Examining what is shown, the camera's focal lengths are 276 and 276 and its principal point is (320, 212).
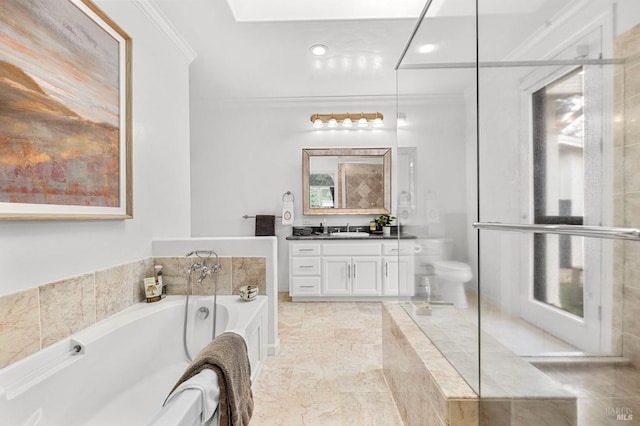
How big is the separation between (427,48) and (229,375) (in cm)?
197

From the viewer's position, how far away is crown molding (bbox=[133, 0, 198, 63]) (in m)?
1.90

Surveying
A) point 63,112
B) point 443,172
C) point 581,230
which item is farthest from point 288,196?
point 581,230

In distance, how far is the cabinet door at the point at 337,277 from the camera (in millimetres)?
3355

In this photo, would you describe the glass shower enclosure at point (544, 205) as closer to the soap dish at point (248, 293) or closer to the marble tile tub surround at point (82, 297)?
the soap dish at point (248, 293)

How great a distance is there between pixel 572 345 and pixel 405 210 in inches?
58.1

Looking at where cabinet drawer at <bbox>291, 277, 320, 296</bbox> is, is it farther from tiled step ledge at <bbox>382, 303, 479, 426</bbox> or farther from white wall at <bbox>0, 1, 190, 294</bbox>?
tiled step ledge at <bbox>382, 303, 479, 426</bbox>

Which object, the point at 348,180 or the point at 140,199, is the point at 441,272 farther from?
the point at 348,180

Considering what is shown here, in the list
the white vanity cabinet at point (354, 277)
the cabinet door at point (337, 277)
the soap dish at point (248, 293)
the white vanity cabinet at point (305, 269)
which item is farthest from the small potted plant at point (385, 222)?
the soap dish at point (248, 293)

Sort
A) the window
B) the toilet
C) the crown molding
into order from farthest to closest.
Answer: the crown molding
the toilet
the window

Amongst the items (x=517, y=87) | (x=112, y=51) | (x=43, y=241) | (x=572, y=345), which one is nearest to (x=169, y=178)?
(x=112, y=51)

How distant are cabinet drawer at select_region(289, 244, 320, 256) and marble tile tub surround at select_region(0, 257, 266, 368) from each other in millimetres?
1318

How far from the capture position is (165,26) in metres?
2.12

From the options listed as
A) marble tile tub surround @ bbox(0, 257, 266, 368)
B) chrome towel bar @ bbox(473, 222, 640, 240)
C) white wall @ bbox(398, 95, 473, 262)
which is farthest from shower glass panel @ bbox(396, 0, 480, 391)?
marble tile tub surround @ bbox(0, 257, 266, 368)

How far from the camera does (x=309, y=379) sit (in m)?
1.82
